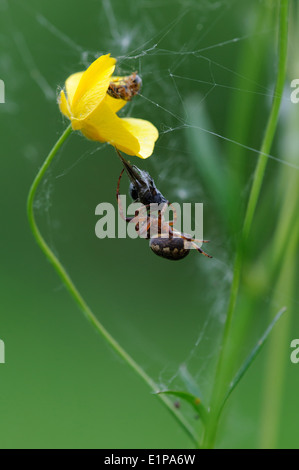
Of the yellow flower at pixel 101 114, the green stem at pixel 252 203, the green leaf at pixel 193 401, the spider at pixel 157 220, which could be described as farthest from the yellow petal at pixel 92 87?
the green leaf at pixel 193 401

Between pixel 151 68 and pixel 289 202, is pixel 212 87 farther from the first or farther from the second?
pixel 151 68

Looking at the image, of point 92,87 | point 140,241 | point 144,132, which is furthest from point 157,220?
point 140,241

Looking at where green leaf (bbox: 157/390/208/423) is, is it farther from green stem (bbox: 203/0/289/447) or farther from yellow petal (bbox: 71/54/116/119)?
yellow petal (bbox: 71/54/116/119)

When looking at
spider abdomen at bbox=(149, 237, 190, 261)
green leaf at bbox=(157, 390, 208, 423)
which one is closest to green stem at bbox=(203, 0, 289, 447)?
green leaf at bbox=(157, 390, 208, 423)

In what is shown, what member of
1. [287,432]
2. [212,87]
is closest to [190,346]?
[287,432]

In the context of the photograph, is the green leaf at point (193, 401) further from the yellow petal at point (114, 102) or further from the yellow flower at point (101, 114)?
the yellow petal at point (114, 102)

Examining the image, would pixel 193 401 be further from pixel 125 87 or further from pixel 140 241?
pixel 140 241
